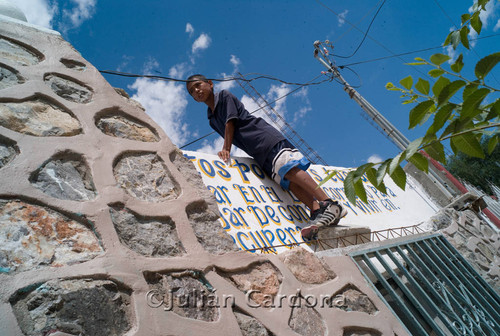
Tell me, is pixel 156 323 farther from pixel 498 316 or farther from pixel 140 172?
pixel 498 316

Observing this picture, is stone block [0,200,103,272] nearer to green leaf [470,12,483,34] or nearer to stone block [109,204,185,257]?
stone block [109,204,185,257]

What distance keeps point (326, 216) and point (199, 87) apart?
1.68 metres

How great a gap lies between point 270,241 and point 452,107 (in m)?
1.70

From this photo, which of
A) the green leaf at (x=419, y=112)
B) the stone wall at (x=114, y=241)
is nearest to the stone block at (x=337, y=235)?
the stone wall at (x=114, y=241)

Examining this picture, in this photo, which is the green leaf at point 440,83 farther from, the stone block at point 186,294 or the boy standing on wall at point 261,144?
the boy standing on wall at point 261,144

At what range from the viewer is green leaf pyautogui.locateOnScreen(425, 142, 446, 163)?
1128 millimetres

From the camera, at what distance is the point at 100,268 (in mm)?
1161

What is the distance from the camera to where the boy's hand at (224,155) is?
3.04m

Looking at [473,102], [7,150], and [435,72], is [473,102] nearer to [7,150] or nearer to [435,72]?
[435,72]

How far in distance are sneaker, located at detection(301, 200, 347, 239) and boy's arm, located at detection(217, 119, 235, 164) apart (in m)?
0.94

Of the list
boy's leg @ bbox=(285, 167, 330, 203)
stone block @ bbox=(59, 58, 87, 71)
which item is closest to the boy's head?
boy's leg @ bbox=(285, 167, 330, 203)

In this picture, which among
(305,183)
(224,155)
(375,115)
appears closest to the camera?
(305,183)

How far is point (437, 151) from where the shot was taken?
3.75 ft

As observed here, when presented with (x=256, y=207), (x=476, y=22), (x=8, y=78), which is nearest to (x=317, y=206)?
(x=256, y=207)
